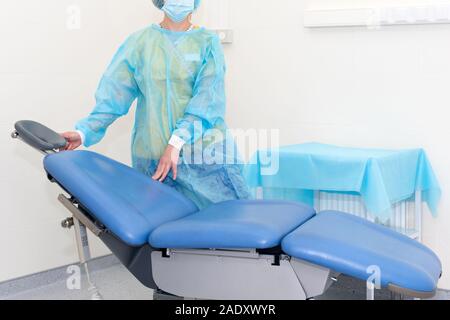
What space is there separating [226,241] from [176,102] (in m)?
0.77

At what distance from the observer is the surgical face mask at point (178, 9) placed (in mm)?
2525

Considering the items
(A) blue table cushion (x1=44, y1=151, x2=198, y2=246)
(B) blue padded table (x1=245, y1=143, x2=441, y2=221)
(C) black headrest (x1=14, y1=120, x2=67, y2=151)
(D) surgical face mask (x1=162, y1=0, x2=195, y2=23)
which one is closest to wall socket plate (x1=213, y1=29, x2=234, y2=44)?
(B) blue padded table (x1=245, y1=143, x2=441, y2=221)

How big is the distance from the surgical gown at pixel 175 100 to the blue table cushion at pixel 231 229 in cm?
35

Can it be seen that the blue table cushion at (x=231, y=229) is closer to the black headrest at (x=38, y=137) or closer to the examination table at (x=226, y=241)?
the examination table at (x=226, y=241)

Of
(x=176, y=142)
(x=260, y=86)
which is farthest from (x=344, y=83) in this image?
(x=176, y=142)

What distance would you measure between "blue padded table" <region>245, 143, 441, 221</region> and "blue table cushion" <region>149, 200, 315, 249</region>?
667 millimetres

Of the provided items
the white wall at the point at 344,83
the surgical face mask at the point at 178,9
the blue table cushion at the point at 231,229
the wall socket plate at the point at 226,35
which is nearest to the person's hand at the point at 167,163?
the blue table cushion at the point at 231,229

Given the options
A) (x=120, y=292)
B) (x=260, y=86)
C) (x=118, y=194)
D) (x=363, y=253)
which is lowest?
(x=120, y=292)

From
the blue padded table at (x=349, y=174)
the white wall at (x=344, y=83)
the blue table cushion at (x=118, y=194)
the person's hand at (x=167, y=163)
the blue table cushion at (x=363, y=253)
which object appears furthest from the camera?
the white wall at (x=344, y=83)

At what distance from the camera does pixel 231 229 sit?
1903 mm

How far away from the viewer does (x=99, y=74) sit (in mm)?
3557

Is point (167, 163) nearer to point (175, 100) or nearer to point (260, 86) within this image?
point (175, 100)

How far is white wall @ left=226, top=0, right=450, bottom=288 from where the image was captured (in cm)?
308
